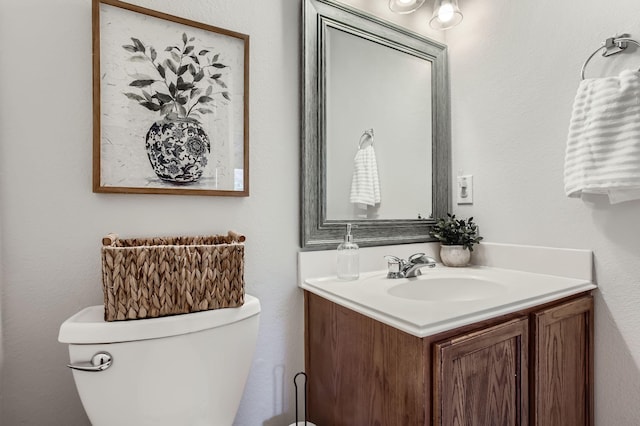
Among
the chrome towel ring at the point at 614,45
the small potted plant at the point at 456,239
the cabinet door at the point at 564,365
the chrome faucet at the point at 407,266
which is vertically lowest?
the cabinet door at the point at 564,365

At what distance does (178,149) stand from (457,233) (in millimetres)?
1180

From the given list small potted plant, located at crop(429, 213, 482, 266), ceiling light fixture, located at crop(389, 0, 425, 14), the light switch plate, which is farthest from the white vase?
ceiling light fixture, located at crop(389, 0, 425, 14)

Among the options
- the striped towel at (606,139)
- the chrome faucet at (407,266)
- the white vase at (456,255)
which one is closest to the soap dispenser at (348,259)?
the chrome faucet at (407,266)

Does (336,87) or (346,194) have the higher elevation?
(336,87)

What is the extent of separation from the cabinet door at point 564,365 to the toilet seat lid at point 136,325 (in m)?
0.83

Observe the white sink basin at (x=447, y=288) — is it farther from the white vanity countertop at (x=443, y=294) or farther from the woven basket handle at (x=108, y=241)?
the woven basket handle at (x=108, y=241)

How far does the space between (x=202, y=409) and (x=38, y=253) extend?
1.90ft

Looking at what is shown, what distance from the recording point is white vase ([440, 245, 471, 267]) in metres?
1.39

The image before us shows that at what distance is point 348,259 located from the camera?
1.14 meters

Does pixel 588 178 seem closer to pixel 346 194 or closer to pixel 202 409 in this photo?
pixel 346 194

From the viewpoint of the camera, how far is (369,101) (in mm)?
1327

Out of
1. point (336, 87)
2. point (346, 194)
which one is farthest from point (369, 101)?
point (346, 194)

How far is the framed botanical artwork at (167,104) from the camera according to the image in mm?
870

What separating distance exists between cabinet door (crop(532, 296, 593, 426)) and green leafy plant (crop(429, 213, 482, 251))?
442 mm
